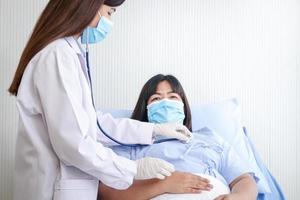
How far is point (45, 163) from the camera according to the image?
1.21 m

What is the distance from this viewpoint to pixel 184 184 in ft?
4.52

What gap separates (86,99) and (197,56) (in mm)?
1193

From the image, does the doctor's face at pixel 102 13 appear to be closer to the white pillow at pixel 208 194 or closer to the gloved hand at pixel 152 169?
the gloved hand at pixel 152 169

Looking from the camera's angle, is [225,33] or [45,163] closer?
[45,163]

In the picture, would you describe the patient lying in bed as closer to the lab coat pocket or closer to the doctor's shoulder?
the lab coat pocket

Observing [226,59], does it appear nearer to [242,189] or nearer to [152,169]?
[242,189]

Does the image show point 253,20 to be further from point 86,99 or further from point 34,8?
point 86,99

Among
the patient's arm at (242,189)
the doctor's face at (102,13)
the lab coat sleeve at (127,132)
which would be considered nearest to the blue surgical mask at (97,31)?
the doctor's face at (102,13)

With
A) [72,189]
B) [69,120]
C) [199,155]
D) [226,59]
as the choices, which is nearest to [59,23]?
[69,120]

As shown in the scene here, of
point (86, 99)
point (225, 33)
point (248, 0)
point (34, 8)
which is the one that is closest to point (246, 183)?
point (86, 99)

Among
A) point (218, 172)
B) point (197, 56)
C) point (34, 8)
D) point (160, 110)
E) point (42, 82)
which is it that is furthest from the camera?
point (197, 56)

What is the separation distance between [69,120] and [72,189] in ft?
0.70

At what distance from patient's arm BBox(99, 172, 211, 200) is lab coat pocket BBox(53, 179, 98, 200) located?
236mm

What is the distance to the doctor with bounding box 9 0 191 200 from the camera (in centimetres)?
→ 116
